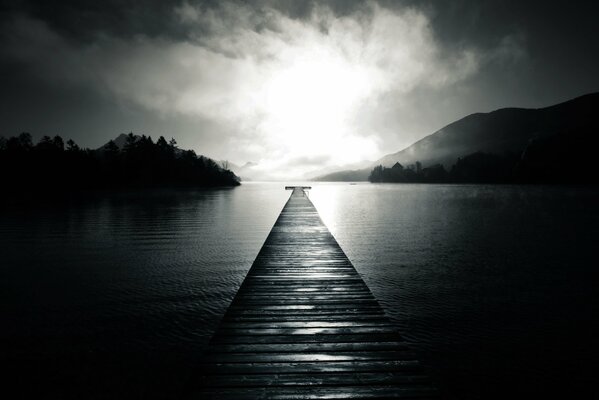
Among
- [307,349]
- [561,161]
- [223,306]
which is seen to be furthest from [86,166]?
[561,161]

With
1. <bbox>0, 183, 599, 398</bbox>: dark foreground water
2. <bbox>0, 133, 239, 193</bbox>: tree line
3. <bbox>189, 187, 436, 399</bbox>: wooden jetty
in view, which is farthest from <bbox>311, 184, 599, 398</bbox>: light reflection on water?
<bbox>0, 133, 239, 193</bbox>: tree line

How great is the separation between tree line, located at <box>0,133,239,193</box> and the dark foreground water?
75729mm

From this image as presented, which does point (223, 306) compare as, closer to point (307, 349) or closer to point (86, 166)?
point (307, 349)

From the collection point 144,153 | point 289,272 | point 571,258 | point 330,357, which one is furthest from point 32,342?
point 144,153

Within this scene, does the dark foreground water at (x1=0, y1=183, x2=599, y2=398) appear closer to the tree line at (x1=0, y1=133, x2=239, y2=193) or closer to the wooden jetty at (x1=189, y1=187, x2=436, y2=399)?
the wooden jetty at (x1=189, y1=187, x2=436, y2=399)

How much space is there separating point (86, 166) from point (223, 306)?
3906 inches

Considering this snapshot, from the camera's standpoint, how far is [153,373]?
6.51 meters

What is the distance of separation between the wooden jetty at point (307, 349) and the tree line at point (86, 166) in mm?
98879

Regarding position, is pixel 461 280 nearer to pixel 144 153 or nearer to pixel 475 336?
pixel 475 336

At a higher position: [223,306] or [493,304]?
[223,306]

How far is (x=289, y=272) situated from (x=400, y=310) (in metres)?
3.98

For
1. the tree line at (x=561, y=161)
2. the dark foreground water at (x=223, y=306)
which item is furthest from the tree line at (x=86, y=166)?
the tree line at (x=561, y=161)

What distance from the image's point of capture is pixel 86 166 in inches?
3401

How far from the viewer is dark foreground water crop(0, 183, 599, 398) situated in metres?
6.43
